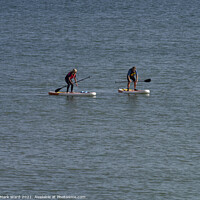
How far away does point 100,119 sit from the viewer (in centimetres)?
4194

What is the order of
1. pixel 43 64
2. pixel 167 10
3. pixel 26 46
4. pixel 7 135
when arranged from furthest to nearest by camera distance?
pixel 167 10 < pixel 26 46 < pixel 43 64 < pixel 7 135

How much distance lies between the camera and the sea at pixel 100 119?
89.9ft

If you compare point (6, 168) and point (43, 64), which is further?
point (43, 64)

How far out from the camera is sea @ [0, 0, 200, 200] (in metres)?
27.4

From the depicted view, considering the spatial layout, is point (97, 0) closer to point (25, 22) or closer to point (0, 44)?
point (25, 22)

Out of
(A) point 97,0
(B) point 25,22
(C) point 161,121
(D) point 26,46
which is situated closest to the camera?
(C) point 161,121

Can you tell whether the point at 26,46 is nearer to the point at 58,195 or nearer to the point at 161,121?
the point at 161,121

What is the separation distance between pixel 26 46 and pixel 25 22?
30.1m

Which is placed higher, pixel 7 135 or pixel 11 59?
pixel 11 59

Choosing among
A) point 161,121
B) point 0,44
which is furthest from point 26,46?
point 161,121

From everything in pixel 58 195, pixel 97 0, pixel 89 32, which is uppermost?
pixel 97 0

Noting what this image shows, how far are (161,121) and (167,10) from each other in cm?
10374

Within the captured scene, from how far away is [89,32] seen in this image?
10812cm

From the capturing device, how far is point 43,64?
75625 mm
